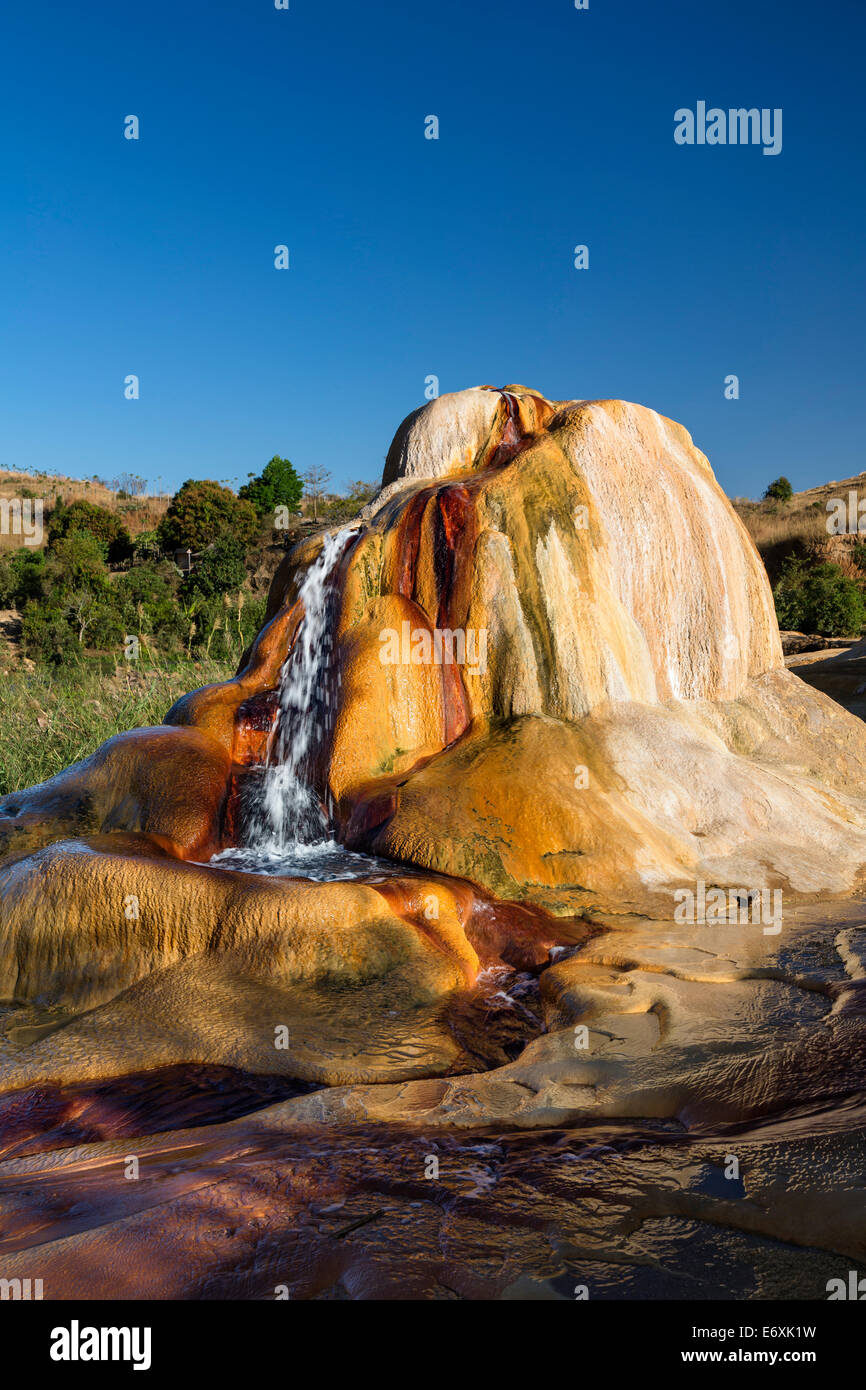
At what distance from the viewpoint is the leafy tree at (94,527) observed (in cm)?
3003

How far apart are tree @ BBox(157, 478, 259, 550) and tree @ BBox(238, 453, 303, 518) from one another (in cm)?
270

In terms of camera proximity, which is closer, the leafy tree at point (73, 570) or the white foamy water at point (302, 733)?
the white foamy water at point (302, 733)

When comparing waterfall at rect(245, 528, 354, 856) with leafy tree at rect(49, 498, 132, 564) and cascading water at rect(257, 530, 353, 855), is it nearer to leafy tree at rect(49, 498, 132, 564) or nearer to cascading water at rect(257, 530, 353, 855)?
cascading water at rect(257, 530, 353, 855)

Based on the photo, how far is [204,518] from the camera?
30672 millimetres

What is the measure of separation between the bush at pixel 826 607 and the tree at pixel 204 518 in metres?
17.1

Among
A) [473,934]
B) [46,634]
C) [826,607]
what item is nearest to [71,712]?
[473,934]

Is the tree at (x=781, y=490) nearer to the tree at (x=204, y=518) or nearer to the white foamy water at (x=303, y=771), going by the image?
the tree at (x=204, y=518)

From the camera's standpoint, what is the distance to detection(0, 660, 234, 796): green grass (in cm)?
809

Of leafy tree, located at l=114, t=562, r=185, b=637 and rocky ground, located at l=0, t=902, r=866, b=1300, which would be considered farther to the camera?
leafy tree, located at l=114, t=562, r=185, b=637

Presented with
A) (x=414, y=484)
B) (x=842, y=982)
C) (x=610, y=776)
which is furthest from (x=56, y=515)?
(x=842, y=982)

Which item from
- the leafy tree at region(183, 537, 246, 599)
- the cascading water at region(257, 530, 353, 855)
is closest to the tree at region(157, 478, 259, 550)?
the leafy tree at region(183, 537, 246, 599)

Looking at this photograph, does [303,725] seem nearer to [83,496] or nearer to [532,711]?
[532,711]

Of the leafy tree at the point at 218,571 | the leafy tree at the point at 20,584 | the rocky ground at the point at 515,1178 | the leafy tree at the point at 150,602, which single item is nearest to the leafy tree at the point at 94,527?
the leafy tree at the point at 218,571
